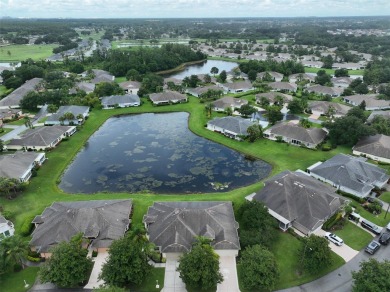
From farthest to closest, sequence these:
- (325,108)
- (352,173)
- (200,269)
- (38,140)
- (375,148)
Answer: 1. (325,108)
2. (38,140)
3. (375,148)
4. (352,173)
5. (200,269)

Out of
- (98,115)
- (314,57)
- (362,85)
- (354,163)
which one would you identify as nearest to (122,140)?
(98,115)

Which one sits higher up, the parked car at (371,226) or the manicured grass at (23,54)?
the parked car at (371,226)

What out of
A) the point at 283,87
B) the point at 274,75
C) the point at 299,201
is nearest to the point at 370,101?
the point at 283,87

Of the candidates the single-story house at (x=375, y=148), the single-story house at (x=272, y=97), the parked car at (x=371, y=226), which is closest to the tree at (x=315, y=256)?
the parked car at (x=371, y=226)

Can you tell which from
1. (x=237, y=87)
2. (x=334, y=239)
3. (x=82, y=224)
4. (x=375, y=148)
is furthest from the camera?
(x=237, y=87)

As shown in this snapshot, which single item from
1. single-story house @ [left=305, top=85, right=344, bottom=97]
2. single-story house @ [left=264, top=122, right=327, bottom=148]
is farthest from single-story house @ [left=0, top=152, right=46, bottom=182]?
single-story house @ [left=305, top=85, right=344, bottom=97]

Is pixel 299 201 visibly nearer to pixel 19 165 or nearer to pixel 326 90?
pixel 19 165

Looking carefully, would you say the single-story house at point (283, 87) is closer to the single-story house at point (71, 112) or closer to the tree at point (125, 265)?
the single-story house at point (71, 112)
